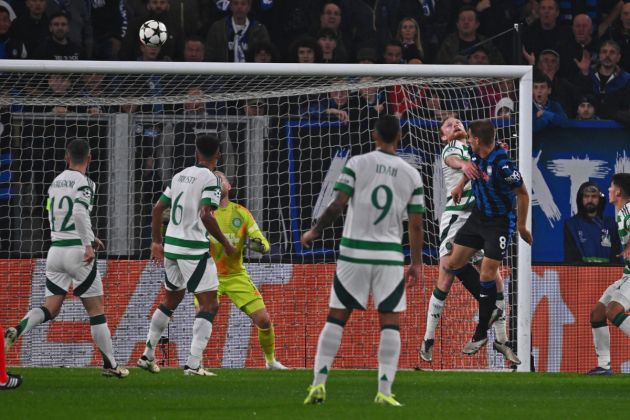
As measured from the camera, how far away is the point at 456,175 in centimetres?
1399

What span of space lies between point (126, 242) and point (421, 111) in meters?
3.67

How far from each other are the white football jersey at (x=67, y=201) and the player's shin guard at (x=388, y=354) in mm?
3685

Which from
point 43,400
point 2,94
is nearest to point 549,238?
point 2,94

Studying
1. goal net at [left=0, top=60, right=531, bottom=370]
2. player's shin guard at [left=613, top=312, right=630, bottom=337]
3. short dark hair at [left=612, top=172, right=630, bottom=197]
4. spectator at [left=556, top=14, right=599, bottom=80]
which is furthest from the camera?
spectator at [left=556, top=14, right=599, bottom=80]

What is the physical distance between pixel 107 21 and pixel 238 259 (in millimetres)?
5504

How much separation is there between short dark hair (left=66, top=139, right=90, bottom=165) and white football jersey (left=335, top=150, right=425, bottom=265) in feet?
11.1

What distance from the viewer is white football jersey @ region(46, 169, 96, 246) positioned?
39.0 feet

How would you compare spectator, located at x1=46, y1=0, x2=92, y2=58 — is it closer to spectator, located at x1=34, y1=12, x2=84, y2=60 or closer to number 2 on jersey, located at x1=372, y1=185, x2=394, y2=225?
spectator, located at x1=34, y1=12, x2=84, y2=60

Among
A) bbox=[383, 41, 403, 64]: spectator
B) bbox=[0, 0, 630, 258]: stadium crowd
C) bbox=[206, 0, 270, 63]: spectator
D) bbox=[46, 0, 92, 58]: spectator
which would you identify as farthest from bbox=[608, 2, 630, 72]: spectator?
bbox=[46, 0, 92, 58]: spectator

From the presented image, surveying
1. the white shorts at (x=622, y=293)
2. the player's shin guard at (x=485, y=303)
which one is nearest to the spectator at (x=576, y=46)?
the white shorts at (x=622, y=293)

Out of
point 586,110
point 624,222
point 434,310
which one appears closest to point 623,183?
point 624,222

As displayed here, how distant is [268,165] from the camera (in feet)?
50.4

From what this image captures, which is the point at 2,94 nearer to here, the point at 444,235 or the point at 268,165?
the point at 268,165

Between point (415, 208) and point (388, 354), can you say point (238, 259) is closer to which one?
point (415, 208)
